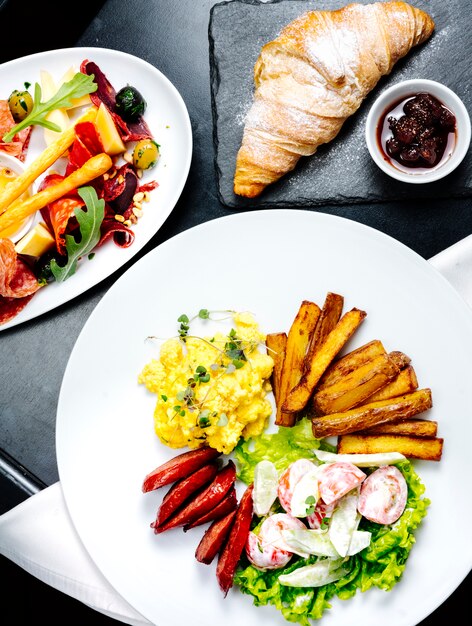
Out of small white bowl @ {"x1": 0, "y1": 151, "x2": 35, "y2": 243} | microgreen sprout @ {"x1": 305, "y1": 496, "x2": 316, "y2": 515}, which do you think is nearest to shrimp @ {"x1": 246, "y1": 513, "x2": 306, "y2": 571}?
microgreen sprout @ {"x1": 305, "y1": 496, "x2": 316, "y2": 515}

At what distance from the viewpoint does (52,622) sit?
319 centimetres

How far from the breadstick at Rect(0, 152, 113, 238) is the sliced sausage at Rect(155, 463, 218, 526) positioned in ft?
3.77

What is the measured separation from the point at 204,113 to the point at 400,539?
5.72 feet

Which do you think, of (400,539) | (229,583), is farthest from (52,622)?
(400,539)

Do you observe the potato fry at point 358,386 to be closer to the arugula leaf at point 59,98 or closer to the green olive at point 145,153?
the green olive at point 145,153

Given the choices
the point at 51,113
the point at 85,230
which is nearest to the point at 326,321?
the point at 85,230

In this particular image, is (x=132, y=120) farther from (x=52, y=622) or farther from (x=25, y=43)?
(x=52, y=622)

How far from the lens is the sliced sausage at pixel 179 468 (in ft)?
7.83

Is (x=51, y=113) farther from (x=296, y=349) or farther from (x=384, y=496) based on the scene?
(x=384, y=496)

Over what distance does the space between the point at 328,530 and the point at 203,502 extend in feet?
1.40

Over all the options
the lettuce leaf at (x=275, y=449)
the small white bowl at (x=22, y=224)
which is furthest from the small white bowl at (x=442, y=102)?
the small white bowl at (x=22, y=224)

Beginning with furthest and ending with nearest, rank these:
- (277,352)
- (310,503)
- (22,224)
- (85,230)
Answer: (22,224), (85,230), (277,352), (310,503)

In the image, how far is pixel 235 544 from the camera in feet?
7.65

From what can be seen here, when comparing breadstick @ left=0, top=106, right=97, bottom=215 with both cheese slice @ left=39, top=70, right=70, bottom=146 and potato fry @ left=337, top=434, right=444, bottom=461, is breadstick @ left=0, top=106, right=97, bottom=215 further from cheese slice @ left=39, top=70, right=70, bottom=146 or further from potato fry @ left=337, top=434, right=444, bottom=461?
potato fry @ left=337, top=434, right=444, bottom=461
